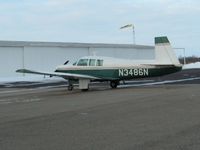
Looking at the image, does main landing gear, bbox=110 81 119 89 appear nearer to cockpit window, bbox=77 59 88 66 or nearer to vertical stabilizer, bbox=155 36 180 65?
cockpit window, bbox=77 59 88 66

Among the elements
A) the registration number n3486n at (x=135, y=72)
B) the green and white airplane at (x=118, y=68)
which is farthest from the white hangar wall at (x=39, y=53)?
the registration number n3486n at (x=135, y=72)

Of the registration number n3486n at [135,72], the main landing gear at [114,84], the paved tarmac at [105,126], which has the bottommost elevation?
the paved tarmac at [105,126]

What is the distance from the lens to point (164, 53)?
29.4m

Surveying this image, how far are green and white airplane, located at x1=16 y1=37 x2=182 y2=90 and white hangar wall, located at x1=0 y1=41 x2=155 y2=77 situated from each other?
2246cm

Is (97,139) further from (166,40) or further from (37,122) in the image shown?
(166,40)

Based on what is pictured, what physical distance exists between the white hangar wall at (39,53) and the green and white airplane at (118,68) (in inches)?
884

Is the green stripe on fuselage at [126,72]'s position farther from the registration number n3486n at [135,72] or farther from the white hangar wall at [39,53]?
the white hangar wall at [39,53]

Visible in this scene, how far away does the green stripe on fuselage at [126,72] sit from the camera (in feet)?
96.0

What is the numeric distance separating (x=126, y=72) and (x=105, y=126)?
17118mm

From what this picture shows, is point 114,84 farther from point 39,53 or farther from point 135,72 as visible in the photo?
point 39,53

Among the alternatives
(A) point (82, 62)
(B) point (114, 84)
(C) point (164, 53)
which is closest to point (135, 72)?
(B) point (114, 84)

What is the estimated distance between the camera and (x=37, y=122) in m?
13.9

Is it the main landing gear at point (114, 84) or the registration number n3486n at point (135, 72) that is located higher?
the registration number n3486n at point (135, 72)

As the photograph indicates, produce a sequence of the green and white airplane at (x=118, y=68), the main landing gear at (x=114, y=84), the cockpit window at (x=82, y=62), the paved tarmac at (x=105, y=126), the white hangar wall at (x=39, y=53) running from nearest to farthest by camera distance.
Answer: the paved tarmac at (x=105, y=126) → the green and white airplane at (x=118, y=68) → the main landing gear at (x=114, y=84) → the cockpit window at (x=82, y=62) → the white hangar wall at (x=39, y=53)
